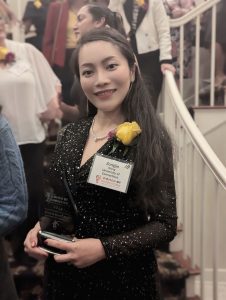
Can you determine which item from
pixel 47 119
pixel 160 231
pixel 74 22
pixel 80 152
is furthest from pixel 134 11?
pixel 160 231

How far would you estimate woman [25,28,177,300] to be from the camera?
89 centimetres

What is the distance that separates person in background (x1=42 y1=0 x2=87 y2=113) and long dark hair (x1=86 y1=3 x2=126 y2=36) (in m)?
0.11

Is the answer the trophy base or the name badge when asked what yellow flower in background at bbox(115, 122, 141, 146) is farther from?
the trophy base

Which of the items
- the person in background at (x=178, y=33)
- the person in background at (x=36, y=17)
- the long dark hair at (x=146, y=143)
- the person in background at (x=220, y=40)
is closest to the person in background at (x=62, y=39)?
the person in background at (x=36, y=17)

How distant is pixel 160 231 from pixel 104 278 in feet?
0.63

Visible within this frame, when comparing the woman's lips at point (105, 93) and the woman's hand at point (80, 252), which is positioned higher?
A: the woman's lips at point (105, 93)

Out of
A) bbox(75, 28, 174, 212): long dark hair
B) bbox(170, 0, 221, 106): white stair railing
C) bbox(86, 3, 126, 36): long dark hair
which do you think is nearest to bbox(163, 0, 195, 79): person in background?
bbox(170, 0, 221, 106): white stair railing

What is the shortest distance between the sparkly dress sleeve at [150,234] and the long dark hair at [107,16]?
97cm

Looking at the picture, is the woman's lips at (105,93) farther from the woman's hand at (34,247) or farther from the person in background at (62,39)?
the person in background at (62,39)

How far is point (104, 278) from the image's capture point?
0.96 meters

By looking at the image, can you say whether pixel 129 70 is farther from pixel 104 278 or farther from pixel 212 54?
pixel 212 54

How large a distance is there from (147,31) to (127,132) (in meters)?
1.10

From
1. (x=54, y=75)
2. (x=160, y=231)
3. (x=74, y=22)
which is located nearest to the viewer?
(x=160, y=231)

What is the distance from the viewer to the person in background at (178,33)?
1.92 meters
